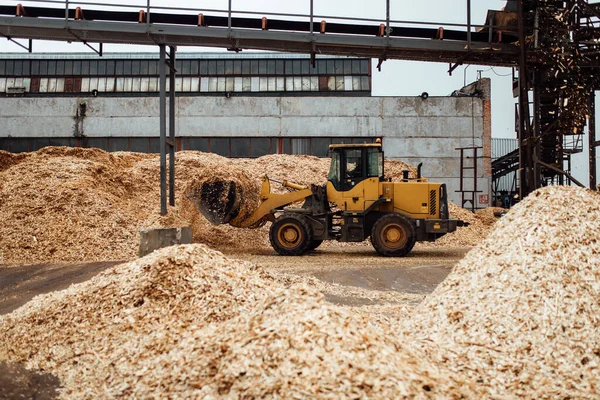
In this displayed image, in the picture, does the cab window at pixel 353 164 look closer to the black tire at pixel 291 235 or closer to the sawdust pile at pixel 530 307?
the black tire at pixel 291 235

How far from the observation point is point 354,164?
1442cm

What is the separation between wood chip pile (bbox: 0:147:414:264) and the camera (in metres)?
13.1

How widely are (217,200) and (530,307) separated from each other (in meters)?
10.7

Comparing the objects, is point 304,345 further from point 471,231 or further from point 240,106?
point 240,106

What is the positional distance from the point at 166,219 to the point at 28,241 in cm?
323

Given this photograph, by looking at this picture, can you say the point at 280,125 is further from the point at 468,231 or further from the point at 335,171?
the point at 335,171

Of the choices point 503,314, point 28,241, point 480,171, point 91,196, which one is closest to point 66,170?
point 91,196

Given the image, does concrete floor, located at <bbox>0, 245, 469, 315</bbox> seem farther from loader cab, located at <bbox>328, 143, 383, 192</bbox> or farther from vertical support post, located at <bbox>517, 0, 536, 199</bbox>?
vertical support post, located at <bbox>517, 0, 536, 199</bbox>

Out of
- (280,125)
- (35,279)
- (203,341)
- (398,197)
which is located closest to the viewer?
(203,341)

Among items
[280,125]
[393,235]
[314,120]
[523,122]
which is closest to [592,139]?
[523,122]

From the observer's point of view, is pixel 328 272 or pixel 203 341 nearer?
pixel 203 341

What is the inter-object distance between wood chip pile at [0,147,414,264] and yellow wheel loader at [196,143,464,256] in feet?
7.12

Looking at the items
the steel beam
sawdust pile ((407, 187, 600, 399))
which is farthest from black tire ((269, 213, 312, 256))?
sawdust pile ((407, 187, 600, 399))

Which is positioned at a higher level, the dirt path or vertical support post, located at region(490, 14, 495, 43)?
vertical support post, located at region(490, 14, 495, 43)
